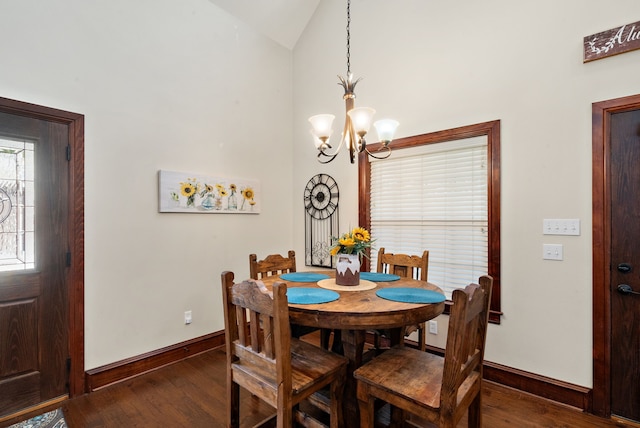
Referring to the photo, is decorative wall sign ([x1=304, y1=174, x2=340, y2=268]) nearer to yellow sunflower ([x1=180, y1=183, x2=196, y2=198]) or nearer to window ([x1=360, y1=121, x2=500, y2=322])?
window ([x1=360, y1=121, x2=500, y2=322])

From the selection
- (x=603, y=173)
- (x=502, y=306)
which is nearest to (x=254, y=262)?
Answer: (x=502, y=306)

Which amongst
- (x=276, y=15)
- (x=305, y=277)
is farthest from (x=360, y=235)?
(x=276, y=15)

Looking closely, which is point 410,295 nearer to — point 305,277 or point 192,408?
point 305,277

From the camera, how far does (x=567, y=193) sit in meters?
2.27

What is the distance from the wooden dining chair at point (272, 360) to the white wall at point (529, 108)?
157cm

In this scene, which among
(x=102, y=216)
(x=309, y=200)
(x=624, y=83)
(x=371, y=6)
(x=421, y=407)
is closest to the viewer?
(x=421, y=407)

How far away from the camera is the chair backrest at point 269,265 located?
2.68 m

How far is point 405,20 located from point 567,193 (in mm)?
2145

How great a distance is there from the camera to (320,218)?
384 centimetres

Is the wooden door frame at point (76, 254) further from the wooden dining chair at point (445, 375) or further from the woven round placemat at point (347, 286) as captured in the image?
the wooden dining chair at point (445, 375)

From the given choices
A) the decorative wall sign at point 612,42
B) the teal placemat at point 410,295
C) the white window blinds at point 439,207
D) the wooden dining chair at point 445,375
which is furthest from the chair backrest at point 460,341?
the decorative wall sign at point 612,42

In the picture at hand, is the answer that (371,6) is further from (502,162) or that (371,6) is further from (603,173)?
(603,173)

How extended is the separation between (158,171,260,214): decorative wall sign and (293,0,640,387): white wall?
178 cm

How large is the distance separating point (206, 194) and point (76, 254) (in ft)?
3.85
